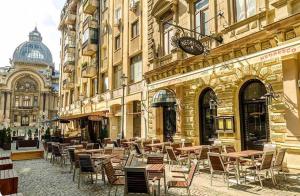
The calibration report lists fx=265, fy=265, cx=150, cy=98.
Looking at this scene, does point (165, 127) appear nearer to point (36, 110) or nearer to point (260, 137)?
point (260, 137)

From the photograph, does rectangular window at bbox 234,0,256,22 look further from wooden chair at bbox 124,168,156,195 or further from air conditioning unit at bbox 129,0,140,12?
air conditioning unit at bbox 129,0,140,12

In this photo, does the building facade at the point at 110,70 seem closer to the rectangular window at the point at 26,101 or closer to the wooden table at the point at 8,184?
the wooden table at the point at 8,184

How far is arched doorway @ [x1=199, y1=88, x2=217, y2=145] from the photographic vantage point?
13.1 metres

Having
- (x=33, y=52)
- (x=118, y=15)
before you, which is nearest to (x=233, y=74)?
(x=118, y=15)

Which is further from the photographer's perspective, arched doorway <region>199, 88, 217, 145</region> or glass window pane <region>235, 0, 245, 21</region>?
arched doorway <region>199, 88, 217, 145</region>

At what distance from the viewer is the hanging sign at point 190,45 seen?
10922 mm

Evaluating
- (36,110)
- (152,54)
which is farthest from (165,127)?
(36,110)

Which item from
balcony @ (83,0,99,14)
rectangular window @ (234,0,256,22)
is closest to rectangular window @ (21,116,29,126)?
balcony @ (83,0,99,14)

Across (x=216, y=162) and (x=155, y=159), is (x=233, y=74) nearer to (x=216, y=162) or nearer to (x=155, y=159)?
(x=216, y=162)

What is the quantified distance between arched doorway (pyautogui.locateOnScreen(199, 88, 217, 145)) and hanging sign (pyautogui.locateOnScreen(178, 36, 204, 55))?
2.64m

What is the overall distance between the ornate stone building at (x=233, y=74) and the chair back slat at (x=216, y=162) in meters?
3.06

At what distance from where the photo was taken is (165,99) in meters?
14.5

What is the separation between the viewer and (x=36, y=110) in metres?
68.1

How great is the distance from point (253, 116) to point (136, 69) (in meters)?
10.8
